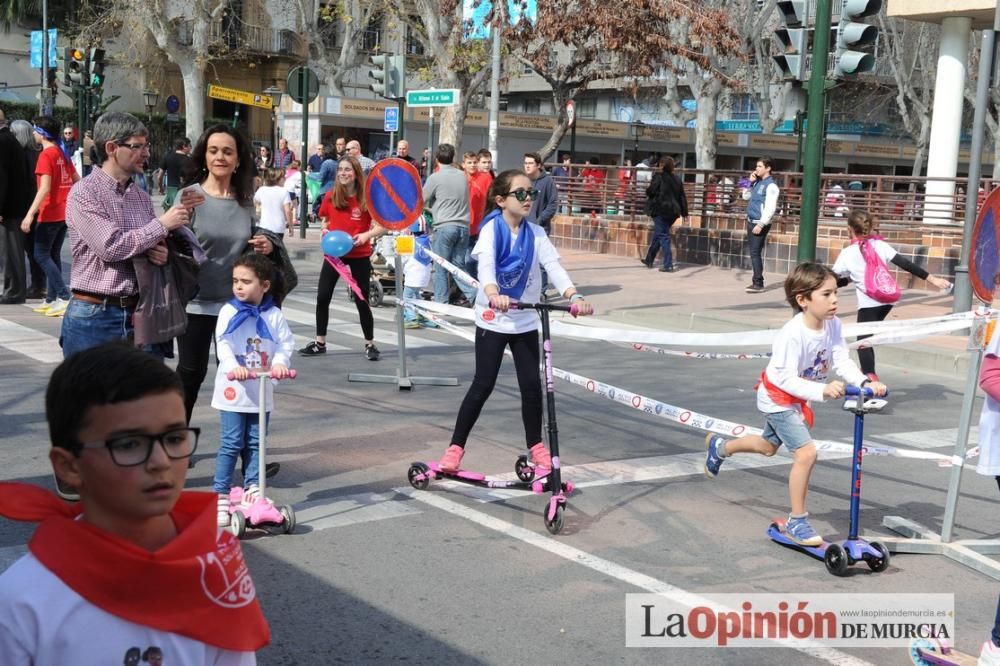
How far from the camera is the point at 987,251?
5160 mm

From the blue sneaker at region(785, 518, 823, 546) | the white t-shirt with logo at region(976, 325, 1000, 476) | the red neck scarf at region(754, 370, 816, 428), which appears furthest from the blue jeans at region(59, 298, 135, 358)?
the white t-shirt with logo at region(976, 325, 1000, 476)

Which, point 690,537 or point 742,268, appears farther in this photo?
point 742,268

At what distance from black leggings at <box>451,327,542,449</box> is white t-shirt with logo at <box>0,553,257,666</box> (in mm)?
4339

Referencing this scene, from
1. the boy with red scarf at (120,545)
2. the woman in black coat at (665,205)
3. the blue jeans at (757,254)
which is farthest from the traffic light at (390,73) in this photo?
the boy with red scarf at (120,545)

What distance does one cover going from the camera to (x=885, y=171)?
65.2 metres

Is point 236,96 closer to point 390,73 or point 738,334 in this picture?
point 390,73

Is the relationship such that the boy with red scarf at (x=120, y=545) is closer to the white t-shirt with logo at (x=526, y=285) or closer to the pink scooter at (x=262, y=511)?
the pink scooter at (x=262, y=511)

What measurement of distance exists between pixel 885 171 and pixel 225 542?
67566 millimetres

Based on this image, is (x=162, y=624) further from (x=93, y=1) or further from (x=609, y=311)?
(x=93, y=1)

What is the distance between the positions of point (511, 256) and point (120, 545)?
440 cm

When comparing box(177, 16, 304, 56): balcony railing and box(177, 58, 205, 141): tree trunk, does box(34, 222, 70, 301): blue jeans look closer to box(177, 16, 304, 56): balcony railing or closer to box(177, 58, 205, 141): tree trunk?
box(177, 58, 205, 141): tree trunk

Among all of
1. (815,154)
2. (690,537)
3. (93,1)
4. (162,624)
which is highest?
(93,1)

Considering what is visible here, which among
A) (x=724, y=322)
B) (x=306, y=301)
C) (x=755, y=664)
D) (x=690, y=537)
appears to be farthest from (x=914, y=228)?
(x=755, y=664)

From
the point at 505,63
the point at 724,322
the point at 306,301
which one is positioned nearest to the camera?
the point at 724,322
